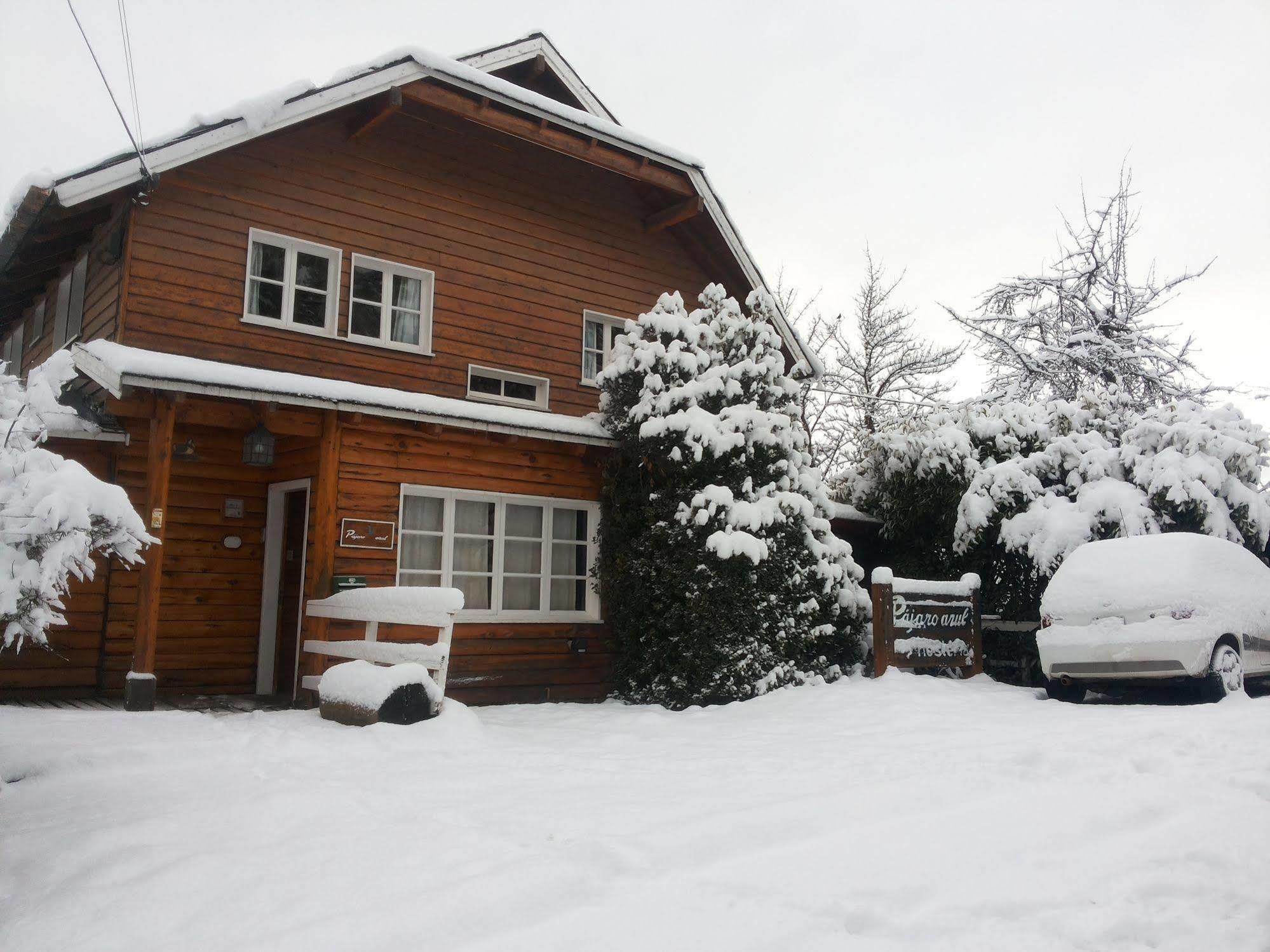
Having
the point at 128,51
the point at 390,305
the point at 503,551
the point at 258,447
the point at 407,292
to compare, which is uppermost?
the point at 128,51

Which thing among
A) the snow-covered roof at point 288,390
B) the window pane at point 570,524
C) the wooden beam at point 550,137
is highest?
the wooden beam at point 550,137

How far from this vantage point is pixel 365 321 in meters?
11.4

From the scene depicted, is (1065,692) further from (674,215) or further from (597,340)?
(674,215)

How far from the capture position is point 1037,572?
12.2 metres

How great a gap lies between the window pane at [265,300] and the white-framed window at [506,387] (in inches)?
88.6

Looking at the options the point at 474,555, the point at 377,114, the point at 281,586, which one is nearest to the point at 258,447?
the point at 281,586

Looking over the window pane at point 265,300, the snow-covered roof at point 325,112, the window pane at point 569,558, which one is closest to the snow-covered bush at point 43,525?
the snow-covered roof at point 325,112

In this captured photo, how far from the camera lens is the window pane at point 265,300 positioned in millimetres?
10562

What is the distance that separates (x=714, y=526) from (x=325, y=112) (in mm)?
5952

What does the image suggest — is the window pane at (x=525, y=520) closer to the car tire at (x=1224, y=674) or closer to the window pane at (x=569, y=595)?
the window pane at (x=569, y=595)

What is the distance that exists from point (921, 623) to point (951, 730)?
3744 mm

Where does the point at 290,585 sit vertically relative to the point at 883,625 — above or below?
above

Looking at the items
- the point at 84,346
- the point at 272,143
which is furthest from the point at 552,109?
the point at 84,346

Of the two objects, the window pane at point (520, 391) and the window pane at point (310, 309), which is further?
the window pane at point (520, 391)
